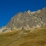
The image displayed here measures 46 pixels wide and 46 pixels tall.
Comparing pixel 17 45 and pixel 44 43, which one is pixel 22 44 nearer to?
pixel 17 45

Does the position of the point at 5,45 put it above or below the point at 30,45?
above

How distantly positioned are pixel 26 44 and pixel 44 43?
299 inches

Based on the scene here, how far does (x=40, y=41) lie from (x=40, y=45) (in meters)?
5.38

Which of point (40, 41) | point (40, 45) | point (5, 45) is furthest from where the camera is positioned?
point (5, 45)

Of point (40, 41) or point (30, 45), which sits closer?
point (30, 45)

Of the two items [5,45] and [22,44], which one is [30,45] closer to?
[22,44]

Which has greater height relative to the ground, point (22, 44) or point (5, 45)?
point (5, 45)

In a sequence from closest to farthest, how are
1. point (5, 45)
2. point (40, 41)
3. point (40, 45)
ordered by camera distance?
point (40, 45) < point (40, 41) < point (5, 45)

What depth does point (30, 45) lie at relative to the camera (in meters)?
69.9

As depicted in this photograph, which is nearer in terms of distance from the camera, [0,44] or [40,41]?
[40,41]

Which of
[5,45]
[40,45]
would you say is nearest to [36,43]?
[40,45]

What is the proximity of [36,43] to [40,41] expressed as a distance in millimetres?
3429

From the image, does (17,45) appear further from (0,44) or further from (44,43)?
(0,44)

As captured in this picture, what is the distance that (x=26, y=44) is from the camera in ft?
234
